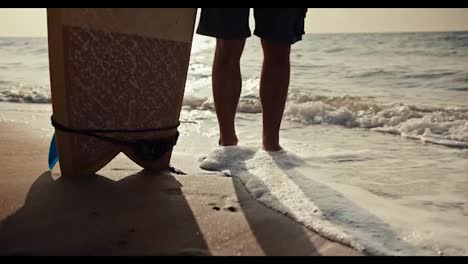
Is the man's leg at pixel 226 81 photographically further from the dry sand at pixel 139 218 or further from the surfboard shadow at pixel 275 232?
the surfboard shadow at pixel 275 232

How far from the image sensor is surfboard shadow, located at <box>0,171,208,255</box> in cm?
108

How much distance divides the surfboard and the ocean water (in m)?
0.40

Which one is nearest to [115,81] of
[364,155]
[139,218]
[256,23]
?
[139,218]

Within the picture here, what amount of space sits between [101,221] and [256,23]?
1123 mm

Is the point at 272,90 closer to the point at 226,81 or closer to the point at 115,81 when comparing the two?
the point at 226,81

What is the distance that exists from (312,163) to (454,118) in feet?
6.58

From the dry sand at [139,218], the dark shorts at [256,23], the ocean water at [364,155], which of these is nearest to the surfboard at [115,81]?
the dry sand at [139,218]

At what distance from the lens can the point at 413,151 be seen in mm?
2502

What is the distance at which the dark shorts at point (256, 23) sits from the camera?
192 cm

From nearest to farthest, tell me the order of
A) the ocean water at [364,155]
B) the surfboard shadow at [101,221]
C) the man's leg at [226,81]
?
the surfboard shadow at [101,221] < the ocean water at [364,155] < the man's leg at [226,81]

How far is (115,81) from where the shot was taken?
1.58 metres

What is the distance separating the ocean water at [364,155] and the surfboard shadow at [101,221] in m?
0.34
